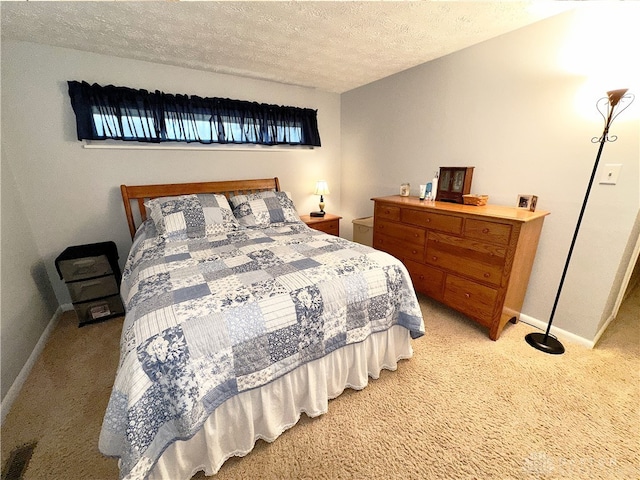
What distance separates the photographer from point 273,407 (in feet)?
4.17

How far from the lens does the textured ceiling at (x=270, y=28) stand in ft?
5.21

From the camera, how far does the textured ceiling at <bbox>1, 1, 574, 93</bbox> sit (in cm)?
159

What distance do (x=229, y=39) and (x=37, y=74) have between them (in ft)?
5.22

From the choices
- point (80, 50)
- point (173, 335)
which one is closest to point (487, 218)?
point (173, 335)

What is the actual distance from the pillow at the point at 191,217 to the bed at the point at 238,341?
164mm

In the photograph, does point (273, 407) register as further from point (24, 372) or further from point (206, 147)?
point (206, 147)

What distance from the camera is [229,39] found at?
198cm

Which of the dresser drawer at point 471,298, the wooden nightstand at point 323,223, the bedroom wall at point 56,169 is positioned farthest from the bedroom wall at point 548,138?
the bedroom wall at point 56,169

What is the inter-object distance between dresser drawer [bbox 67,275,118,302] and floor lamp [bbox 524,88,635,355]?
349 centimetres

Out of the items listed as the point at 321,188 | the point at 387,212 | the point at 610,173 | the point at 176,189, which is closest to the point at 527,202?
the point at 610,173

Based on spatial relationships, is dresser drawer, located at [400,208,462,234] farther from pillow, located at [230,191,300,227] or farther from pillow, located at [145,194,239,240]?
pillow, located at [145,194,239,240]

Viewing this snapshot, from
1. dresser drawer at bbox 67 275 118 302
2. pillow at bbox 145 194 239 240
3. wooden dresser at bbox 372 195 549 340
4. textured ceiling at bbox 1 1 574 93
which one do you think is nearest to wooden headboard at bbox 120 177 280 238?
pillow at bbox 145 194 239 240

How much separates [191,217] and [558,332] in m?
3.14

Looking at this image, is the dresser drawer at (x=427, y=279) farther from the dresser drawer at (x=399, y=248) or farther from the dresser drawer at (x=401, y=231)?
the dresser drawer at (x=401, y=231)
